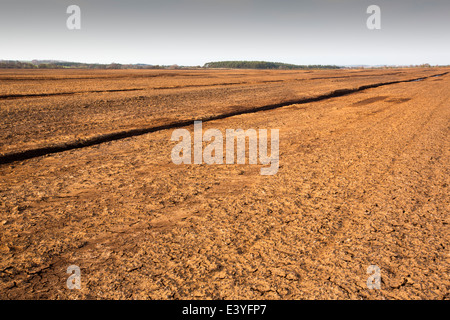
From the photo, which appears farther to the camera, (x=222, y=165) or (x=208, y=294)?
(x=222, y=165)

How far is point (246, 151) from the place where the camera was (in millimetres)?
6504

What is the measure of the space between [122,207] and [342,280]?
273cm

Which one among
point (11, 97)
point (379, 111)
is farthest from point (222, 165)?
point (11, 97)

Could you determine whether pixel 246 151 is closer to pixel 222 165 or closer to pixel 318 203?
pixel 222 165

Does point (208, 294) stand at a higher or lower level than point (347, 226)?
lower

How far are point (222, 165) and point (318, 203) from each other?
2.15m

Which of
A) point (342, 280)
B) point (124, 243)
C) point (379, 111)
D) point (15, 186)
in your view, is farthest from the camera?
point (379, 111)

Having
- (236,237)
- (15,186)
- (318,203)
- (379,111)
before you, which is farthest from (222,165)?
(379,111)

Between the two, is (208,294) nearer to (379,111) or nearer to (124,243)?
(124,243)

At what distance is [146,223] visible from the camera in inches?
Answer: 140

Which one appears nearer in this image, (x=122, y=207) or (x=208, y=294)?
(x=208, y=294)
